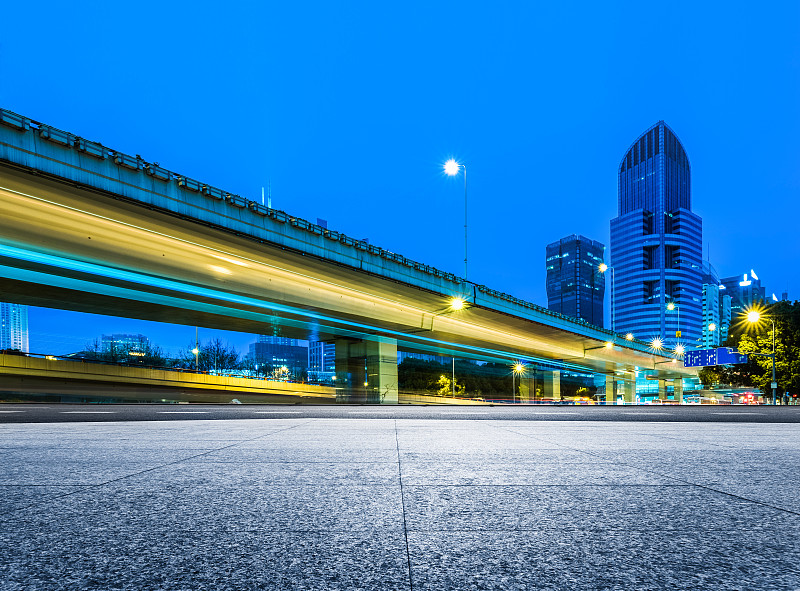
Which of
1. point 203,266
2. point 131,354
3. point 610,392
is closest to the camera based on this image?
point 203,266

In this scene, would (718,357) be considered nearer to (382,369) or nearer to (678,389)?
(382,369)

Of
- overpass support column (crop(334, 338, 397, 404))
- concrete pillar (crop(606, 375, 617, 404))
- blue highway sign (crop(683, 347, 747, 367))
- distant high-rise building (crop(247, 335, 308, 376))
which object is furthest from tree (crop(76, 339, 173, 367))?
blue highway sign (crop(683, 347, 747, 367))

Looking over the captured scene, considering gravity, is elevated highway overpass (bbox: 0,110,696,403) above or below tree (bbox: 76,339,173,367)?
above

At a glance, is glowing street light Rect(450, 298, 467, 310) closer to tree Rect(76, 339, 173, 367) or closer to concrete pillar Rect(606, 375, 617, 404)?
tree Rect(76, 339, 173, 367)

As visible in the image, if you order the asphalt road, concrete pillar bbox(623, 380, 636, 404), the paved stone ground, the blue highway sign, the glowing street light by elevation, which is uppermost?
the glowing street light

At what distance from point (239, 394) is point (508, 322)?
29001mm

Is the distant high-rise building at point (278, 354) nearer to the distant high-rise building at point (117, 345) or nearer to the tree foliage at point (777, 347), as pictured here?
the distant high-rise building at point (117, 345)

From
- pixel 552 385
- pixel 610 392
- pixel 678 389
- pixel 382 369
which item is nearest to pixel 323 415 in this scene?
pixel 382 369

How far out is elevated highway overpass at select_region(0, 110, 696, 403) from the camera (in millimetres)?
21016

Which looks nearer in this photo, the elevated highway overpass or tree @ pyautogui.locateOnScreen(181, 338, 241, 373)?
the elevated highway overpass

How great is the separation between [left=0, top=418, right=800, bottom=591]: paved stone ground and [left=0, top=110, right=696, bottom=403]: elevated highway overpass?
1970 centimetres

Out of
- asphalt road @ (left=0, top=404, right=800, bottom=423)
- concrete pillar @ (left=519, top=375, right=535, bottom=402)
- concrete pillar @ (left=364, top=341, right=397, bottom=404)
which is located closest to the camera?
asphalt road @ (left=0, top=404, right=800, bottom=423)

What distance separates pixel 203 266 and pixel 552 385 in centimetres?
5778

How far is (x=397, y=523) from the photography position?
269cm
